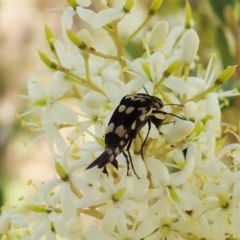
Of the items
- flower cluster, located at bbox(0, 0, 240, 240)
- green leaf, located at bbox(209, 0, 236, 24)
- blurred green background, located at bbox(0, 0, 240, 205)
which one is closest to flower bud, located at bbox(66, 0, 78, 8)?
flower cluster, located at bbox(0, 0, 240, 240)

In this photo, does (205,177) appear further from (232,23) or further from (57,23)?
(57,23)

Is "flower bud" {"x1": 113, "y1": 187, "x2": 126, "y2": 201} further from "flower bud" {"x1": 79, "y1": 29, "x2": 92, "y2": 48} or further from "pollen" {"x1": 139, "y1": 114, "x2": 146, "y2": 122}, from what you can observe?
"flower bud" {"x1": 79, "y1": 29, "x2": 92, "y2": 48}

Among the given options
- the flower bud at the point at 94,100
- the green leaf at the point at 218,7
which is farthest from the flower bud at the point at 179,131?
the green leaf at the point at 218,7

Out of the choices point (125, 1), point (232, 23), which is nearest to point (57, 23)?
point (232, 23)

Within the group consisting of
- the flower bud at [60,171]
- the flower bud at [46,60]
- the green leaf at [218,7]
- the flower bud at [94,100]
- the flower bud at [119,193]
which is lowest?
the flower bud at [119,193]

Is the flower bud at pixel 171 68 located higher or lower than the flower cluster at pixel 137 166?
higher

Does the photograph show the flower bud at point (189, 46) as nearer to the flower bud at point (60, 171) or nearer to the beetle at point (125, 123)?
the beetle at point (125, 123)

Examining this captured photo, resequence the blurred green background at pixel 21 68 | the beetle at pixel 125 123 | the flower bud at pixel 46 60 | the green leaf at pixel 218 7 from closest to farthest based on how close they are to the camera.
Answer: the beetle at pixel 125 123 → the flower bud at pixel 46 60 → the green leaf at pixel 218 7 → the blurred green background at pixel 21 68
